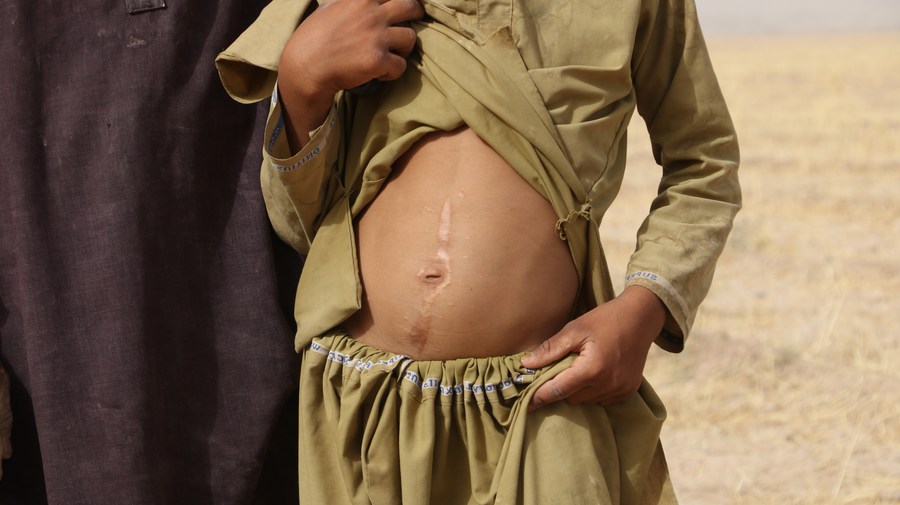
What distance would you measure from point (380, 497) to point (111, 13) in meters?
1.17

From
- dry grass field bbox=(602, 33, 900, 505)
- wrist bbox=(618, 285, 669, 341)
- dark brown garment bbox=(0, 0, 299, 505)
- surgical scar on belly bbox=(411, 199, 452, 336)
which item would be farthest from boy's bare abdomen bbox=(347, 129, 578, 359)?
dry grass field bbox=(602, 33, 900, 505)

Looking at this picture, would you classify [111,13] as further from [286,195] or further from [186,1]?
[286,195]

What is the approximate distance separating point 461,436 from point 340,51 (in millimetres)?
734

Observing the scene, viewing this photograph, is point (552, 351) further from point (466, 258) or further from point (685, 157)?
point (685, 157)

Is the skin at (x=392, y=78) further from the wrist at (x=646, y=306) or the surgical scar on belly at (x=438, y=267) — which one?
the surgical scar on belly at (x=438, y=267)

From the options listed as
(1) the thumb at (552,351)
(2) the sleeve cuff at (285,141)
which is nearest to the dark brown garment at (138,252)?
(2) the sleeve cuff at (285,141)

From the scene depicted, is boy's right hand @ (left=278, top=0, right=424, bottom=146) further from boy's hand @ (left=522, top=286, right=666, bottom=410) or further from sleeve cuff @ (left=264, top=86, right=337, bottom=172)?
boy's hand @ (left=522, top=286, right=666, bottom=410)

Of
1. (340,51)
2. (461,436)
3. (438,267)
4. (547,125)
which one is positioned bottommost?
(461,436)

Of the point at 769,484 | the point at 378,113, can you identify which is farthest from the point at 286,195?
the point at 769,484

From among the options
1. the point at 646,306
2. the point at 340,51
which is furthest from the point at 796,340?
the point at 340,51

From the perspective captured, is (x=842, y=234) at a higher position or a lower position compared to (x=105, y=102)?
lower

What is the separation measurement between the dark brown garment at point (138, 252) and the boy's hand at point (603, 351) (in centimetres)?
71

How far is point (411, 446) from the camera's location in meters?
2.09

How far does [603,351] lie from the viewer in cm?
206
